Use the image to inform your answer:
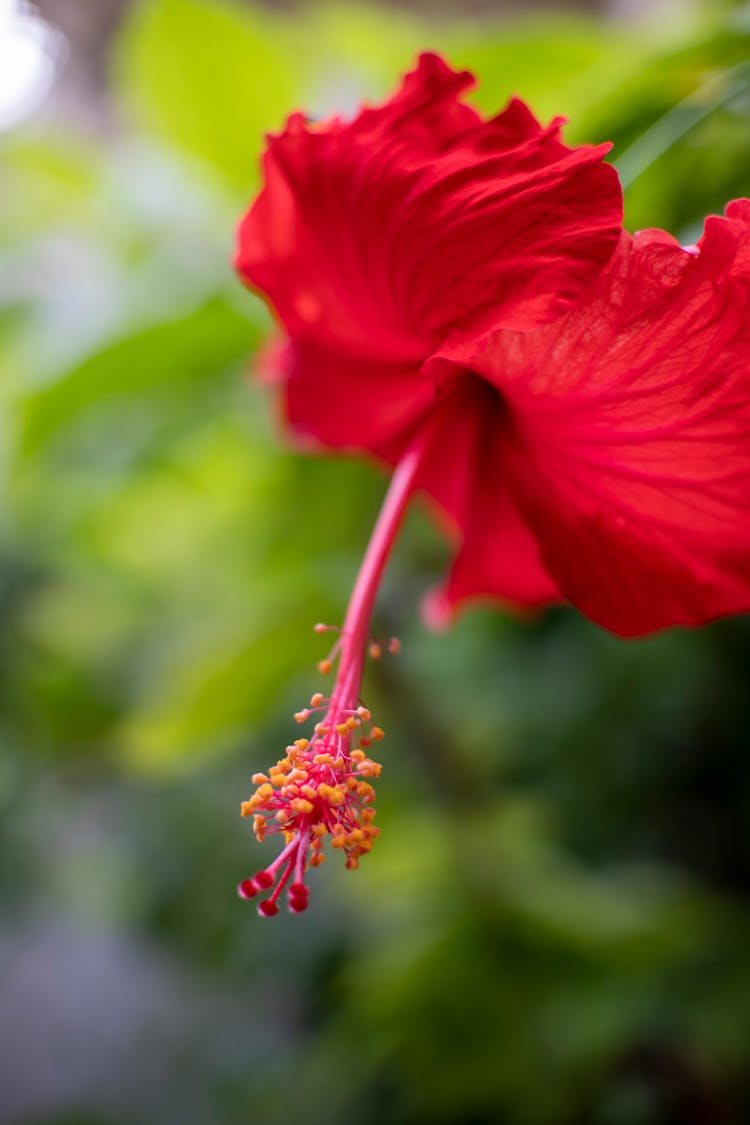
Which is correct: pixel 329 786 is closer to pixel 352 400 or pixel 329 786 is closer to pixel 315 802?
pixel 315 802

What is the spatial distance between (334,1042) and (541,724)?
703 millimetres

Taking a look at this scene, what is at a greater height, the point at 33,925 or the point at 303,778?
the point at 33,925

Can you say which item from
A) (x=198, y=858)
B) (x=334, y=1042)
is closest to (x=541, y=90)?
(x=334, y=1042)

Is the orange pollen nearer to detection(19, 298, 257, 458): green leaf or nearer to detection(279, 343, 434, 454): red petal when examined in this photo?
detection(279, 343, 434, 454): red petal

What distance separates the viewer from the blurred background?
0.70 metres

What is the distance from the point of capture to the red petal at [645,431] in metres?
0.32

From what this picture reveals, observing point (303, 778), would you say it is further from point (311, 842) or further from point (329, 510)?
point (329, 510)

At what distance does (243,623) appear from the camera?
93 centimetres

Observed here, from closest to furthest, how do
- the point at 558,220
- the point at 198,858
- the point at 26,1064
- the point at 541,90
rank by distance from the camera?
1. the point at 558,220
2. the point at 541,90
3. the point at 198,858
4. the point at 26,1064

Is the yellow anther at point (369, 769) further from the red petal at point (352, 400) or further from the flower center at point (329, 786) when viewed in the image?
the red petal at point (352, 400)

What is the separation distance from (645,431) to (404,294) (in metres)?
0.10

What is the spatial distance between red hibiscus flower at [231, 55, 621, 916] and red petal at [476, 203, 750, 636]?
0.01 metres

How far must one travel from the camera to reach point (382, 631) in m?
1.01

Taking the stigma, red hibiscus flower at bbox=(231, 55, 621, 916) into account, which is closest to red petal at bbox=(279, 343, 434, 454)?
red hibiscus flower at bbox=(231, 55, 621, 916)
